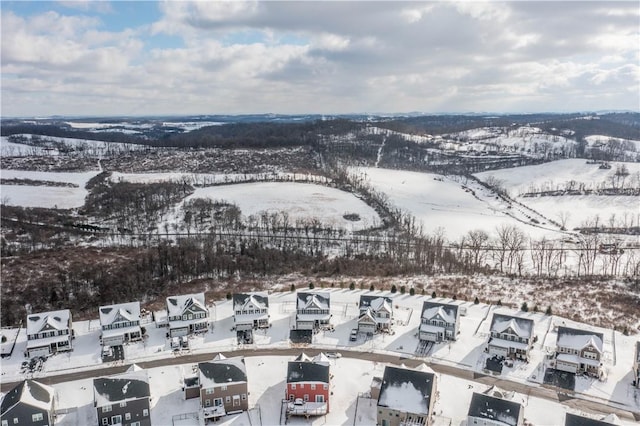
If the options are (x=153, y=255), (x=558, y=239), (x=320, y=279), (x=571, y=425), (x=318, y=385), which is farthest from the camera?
(x=558, y=239)

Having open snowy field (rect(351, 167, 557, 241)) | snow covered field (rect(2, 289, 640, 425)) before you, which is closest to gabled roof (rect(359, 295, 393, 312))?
snow covered field (rect(2, 289, 640, 425))

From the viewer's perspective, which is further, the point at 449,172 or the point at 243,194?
the point at 449,172

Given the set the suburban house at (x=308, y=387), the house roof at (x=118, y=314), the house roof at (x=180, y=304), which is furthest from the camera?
the house roof at (x=180, y=304)

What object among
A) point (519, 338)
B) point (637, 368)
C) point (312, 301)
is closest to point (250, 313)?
point (312, 301)

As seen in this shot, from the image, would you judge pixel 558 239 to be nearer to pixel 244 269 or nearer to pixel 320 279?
pixel 320 279

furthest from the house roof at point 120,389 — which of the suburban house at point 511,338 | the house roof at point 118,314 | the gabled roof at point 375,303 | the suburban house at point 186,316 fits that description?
the suburban house at point 511,338

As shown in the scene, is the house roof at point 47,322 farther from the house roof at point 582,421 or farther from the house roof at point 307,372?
the house roof at point 582,421

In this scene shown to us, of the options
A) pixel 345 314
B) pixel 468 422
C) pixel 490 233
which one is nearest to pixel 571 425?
pixel 468 422

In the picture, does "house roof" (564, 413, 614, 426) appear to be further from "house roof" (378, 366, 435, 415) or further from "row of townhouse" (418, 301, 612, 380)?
"row of townhouse" (418, 301, 612, 380)
